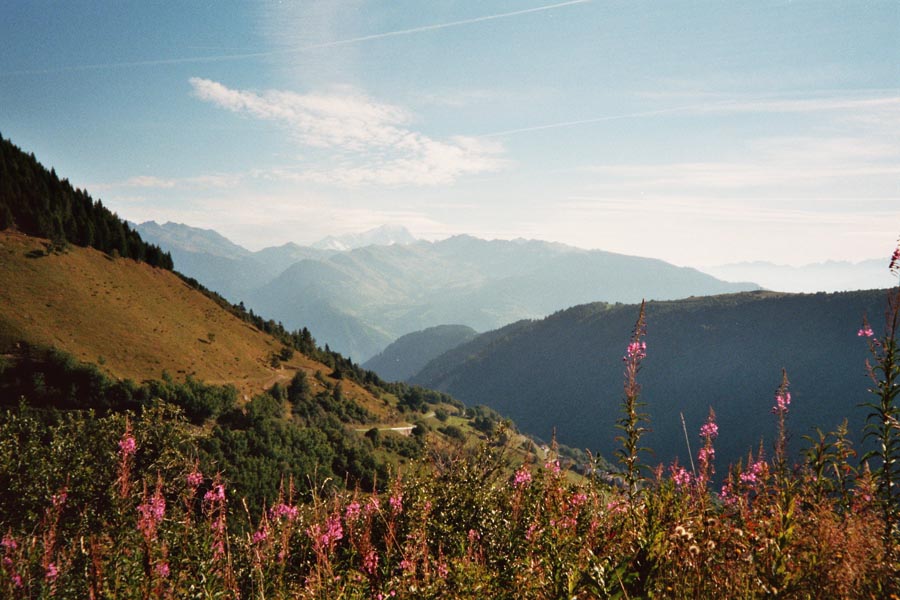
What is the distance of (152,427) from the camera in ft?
97.2

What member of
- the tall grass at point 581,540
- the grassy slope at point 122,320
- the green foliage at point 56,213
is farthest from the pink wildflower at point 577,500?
the green foliage at point 56,213

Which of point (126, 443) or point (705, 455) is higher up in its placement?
point (705, 455)

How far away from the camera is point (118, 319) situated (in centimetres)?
8738

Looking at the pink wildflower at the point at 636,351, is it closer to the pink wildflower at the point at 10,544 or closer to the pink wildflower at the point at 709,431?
the pink wildflower at the point at 709,431

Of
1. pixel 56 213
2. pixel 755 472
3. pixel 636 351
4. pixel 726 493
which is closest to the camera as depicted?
pixel 636 351

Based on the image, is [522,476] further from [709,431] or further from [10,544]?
[10,544]

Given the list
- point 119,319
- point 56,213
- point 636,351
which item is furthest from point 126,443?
point 56,213

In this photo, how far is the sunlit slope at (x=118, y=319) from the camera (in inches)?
2958

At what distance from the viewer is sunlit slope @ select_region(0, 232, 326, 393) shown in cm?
7512

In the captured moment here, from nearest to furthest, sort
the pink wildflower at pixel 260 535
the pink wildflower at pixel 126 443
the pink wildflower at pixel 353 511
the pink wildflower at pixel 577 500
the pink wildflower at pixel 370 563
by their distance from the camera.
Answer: the pink wildflower at pixel 126 443 → the pink wildflower at pixel 370 563 → the pink wildflower at pixel 577 500 → the pink wildflower at pixel 260 535 → the pink wildflower at pixel 353 511

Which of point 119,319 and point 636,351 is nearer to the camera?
point 636,351

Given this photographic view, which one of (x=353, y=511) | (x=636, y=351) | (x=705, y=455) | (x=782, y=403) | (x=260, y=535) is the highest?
(x=636, y=351)

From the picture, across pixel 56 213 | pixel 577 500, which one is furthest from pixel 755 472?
pixel 56 213

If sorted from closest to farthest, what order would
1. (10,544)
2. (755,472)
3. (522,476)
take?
1. (10,544)
2. (755,472)
3. (522,476)
